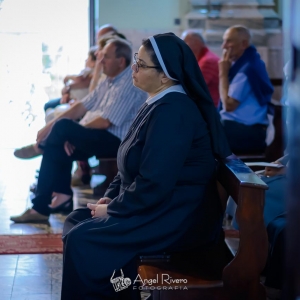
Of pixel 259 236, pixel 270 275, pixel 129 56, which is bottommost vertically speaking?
pixel 270 275

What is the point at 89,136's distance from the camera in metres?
4.53

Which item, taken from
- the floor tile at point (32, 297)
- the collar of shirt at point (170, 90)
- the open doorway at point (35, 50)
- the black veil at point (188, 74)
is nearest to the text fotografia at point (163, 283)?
the black veil at point (188, 74)

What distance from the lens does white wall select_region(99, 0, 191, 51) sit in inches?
297

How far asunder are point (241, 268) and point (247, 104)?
2.57 metres

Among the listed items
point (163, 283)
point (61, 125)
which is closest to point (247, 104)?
point (61, 125)

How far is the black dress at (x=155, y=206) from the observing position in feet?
7.68

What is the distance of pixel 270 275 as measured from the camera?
2.70 meters

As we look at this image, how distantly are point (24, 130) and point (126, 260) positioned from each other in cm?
469

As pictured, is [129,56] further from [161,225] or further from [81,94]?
[161,225]

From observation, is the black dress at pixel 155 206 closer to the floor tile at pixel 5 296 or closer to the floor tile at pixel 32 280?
the floor tile at pixel 5 296

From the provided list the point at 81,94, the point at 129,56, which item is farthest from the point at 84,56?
the point at 129,56

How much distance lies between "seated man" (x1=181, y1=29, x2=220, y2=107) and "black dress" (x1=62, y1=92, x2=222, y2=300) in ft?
9.70

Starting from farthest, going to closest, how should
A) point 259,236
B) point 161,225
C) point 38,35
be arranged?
point 38,35 < point 161,225 < point 259,236

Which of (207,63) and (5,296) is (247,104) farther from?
(5,296)
